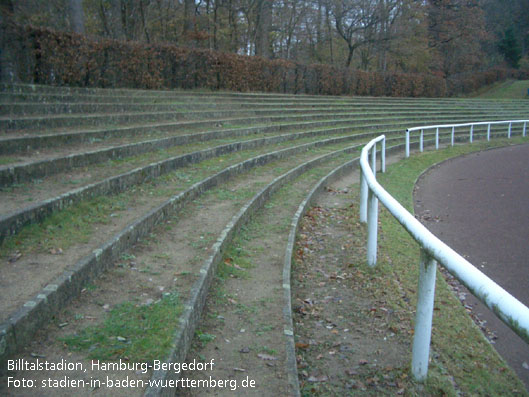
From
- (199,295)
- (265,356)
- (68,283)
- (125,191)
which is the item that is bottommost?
(265,356)

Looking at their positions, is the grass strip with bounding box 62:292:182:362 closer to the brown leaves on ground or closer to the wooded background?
the brown leaves on ground

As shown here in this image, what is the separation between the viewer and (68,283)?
3396mm

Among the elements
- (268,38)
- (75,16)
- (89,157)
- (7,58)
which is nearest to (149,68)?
(75,16)

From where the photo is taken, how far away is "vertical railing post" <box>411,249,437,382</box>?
3.04 meters

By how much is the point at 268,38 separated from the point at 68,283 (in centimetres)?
3287

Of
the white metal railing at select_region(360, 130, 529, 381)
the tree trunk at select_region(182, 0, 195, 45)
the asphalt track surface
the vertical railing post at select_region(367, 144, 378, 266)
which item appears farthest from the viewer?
the tree trunk at select_region(182, 0, 195, 45)

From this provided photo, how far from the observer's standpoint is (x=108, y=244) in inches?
163

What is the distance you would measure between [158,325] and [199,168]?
540 centimetres

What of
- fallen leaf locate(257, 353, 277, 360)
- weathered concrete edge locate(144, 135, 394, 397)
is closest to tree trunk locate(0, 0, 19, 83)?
weathered concrete edge locate(144, 135, 394, 397)

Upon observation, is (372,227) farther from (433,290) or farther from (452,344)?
(433,290)

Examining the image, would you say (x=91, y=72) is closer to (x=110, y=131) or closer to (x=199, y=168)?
(x=110, y=131)

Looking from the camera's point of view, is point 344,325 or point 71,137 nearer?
point 344,325

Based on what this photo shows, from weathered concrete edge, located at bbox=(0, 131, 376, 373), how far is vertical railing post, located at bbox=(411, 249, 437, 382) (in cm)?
246

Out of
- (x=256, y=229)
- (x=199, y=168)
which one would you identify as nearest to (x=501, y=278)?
(x=256, y=229)
